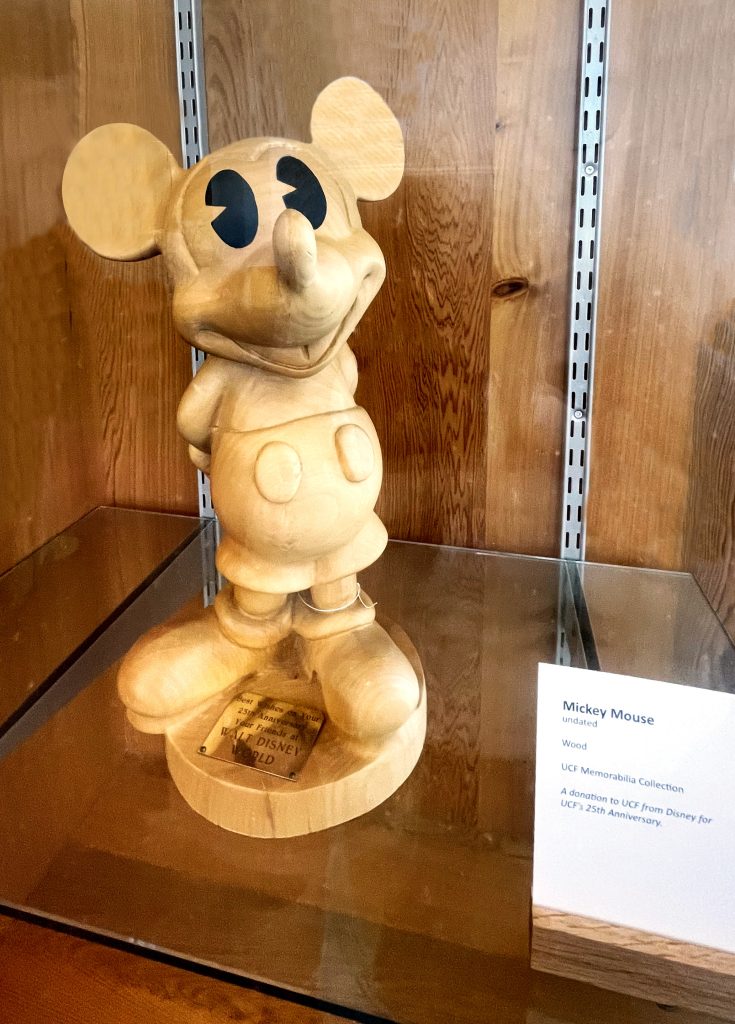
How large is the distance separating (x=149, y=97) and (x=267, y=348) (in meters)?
0.49

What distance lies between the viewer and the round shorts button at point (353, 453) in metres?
0.65

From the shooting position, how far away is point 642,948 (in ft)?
1.67

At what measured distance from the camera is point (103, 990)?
622 mm

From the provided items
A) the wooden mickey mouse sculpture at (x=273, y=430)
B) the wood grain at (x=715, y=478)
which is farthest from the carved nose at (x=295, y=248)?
the wood grain at (x=715, y=478)

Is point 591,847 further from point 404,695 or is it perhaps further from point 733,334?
point 733,334

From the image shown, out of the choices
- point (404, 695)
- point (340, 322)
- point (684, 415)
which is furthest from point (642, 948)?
point (684, 415)

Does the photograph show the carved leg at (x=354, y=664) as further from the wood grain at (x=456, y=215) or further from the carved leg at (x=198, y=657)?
the wood grain at (x=456, y=215)

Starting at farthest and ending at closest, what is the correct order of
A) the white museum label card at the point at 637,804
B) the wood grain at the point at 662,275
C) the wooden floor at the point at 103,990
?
the wood grain at the point at 662,275
the wooden floor at the point at 103,990
the white museum label card at the point at 637,804

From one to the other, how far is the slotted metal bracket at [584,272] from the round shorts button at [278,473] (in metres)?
0.41

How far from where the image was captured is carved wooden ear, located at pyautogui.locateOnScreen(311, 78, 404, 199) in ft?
2.20

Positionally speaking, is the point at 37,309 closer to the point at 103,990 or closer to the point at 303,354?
the point at 303,354

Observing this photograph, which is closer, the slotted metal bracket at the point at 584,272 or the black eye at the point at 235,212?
the black eye at the point at 235,212

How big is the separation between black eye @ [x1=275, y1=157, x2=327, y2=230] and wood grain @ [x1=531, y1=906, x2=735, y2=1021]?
19.2 inches

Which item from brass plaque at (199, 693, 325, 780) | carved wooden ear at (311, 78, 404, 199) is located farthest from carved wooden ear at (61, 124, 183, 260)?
brass plaque at (199, 693, 325, 780)
